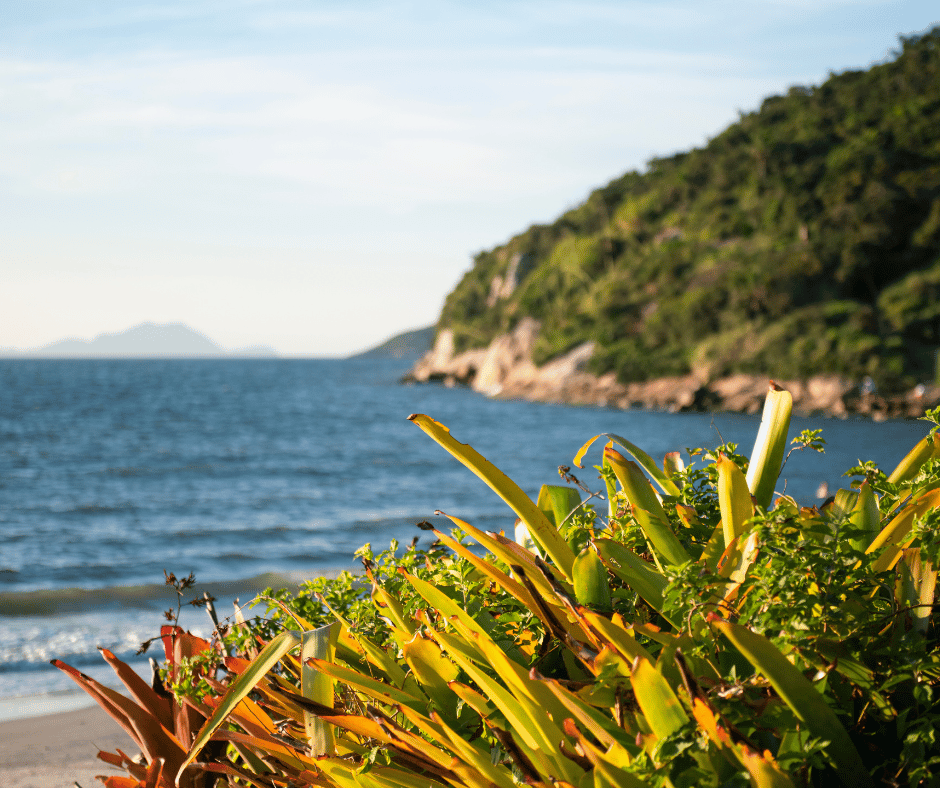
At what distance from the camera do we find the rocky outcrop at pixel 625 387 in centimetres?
3284

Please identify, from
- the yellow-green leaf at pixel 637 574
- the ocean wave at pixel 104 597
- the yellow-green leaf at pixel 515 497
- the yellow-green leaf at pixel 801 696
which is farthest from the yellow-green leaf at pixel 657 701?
the ocean wave at pixel 104 597

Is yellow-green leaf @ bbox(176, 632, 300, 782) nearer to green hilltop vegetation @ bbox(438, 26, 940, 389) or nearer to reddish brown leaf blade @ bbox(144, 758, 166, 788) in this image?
reddish brown leaf blade @ bbox(144, 758, 166, 788)

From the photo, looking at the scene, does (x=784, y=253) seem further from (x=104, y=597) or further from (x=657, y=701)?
(x=657, y=701)

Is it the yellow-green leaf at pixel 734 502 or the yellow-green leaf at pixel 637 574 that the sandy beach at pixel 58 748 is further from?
the yellow-green leaf at pixel 734 502

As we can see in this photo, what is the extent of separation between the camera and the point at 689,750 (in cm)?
105

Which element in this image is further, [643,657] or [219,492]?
[219,492]

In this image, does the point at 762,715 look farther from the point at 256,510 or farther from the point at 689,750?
the point at 256,510

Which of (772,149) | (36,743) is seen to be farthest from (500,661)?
(772,149)

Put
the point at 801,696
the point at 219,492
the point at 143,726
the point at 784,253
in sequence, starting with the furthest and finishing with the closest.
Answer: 1. the point at 784,253
2. the point at 219,492
3. the point at 143,726
4. the point at 801,696

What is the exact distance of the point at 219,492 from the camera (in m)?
17.7

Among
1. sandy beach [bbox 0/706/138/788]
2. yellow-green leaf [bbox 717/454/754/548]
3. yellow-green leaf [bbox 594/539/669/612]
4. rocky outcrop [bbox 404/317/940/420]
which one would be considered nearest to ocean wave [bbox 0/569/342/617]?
sandy beach [bbox 0/706/138/788]

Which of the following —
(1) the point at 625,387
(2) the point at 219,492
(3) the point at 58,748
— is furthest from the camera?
(1) the point at 625,387

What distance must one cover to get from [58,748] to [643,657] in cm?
496

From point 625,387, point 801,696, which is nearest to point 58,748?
point 801,696
